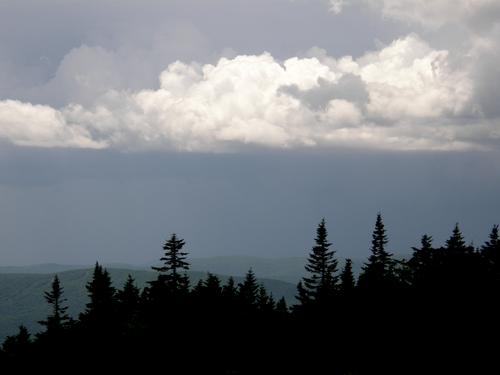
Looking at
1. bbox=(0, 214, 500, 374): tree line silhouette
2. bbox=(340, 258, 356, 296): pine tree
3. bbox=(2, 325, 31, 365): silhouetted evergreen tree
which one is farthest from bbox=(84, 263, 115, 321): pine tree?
bbox=(340, 258, 356, 296): pine tree

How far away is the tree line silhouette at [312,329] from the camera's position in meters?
33.4

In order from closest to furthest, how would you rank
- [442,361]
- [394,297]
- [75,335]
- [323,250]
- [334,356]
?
[442,361], [394,297], [334,356], [75,335], [323,250]

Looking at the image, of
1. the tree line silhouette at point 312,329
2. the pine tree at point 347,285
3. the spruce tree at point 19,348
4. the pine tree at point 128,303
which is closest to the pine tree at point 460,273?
the tree line silhouette at point 312,329

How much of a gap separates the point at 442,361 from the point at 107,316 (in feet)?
138

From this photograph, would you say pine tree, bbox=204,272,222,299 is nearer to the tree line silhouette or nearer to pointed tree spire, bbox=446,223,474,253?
the tree line silhouette

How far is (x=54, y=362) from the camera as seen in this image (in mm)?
63812

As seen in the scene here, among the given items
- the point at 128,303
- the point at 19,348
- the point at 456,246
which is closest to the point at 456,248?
the point at 456,246

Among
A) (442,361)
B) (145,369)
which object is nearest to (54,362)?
(145,369)

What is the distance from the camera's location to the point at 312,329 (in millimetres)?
52594


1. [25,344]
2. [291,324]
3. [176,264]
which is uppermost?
[176,264]

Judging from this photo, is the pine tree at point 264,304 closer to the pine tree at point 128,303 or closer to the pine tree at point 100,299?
the pine tree at point 128,303

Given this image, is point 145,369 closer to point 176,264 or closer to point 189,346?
point 189,346

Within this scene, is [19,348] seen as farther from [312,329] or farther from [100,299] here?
[312,329]

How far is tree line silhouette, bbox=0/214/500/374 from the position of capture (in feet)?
110
